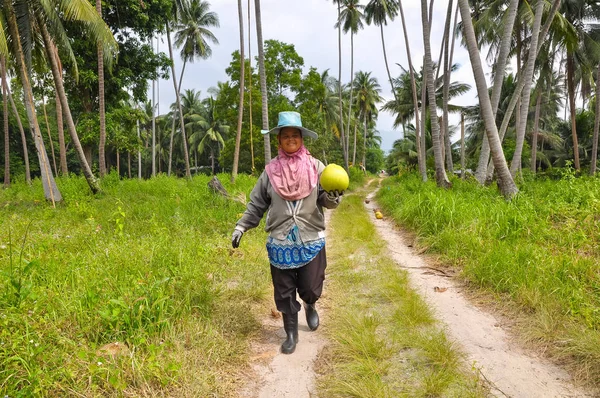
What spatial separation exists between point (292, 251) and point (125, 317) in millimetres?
1239

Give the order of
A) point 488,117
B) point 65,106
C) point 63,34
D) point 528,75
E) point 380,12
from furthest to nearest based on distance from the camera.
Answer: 1. point 380,12
2. point 63,34
3. point 65,106
4. point 528,75
5. point 488,117

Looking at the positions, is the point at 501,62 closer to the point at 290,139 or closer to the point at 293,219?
the point at 290,139

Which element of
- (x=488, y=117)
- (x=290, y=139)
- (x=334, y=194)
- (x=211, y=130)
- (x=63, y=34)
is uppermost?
(x=211, y=130)

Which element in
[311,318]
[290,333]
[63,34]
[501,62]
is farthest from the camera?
[63,34]

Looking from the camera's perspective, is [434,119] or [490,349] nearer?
[490,349]

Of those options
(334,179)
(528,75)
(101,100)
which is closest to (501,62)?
(528,75)

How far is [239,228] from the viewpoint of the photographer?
2.69 m

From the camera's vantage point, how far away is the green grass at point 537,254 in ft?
8.48

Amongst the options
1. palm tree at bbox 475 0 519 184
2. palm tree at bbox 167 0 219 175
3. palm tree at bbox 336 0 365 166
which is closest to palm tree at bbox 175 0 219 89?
palm tree at bbox 167 0 219 175

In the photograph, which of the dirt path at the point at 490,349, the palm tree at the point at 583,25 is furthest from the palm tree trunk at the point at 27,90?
the palm tree at the point at 583,25

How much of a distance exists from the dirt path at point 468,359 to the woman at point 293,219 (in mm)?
189

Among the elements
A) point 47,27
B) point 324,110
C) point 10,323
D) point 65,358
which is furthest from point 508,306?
point 324,110

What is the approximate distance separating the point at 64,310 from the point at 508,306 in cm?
374

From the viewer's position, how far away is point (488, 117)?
702 cm
